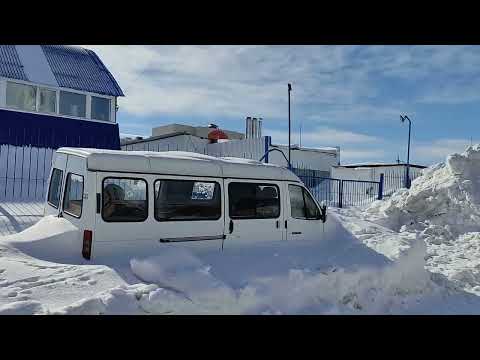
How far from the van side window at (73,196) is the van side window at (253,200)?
218 cm

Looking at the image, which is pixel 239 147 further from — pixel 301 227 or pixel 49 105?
pixel 301 227

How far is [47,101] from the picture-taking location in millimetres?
15984

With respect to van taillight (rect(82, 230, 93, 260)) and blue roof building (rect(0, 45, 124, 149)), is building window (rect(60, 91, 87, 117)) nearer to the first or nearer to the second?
blue roof building (rect(0, 45, 124, 149))

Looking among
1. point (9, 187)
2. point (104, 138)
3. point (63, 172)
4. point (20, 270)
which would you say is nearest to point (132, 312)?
point (20, 270)

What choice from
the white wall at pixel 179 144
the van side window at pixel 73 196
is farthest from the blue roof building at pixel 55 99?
the van side window at pixel 73 196

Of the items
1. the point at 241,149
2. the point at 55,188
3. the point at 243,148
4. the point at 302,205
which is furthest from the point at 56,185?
the point at 241,149

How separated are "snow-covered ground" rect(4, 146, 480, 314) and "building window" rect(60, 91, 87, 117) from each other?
38.3 feet

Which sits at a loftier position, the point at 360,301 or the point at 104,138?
the point at 104,138

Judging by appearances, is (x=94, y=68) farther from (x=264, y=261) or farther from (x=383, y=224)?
(x=264, y=261)

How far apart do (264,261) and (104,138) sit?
1284cm

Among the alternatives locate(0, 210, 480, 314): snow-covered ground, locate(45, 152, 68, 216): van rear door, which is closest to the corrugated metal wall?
locate(0, 210, 480, 314): snow-covered ground

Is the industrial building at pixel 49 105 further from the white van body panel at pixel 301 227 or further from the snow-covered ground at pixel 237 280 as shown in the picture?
the white van body panel at pixel 301 227

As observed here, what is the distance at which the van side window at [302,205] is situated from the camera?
23.0 feet
